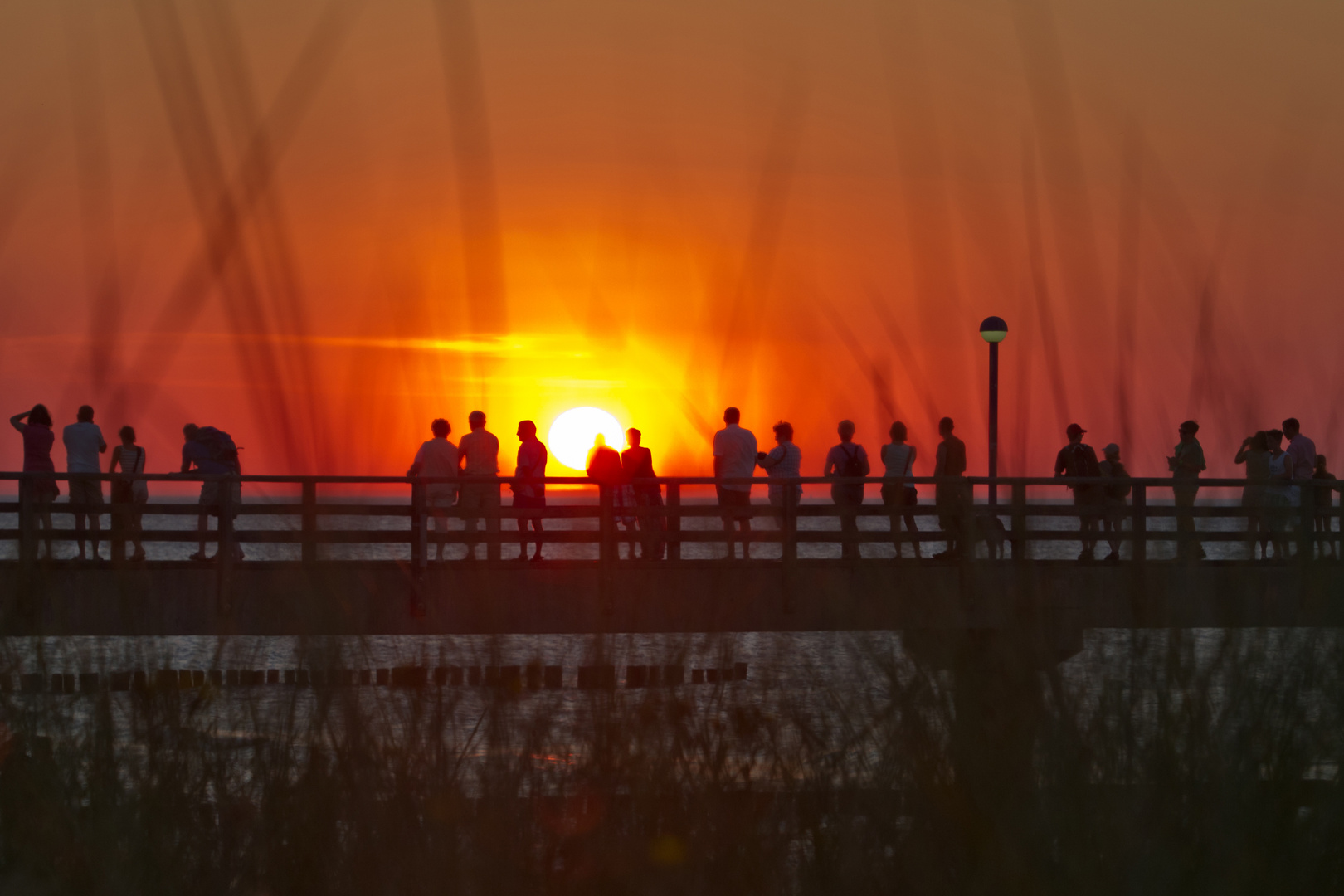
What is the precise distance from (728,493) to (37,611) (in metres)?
8.80

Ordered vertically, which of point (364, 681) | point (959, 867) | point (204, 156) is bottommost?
point (959, 867)

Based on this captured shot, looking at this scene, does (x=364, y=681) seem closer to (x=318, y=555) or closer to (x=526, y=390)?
(x=318, y=555)

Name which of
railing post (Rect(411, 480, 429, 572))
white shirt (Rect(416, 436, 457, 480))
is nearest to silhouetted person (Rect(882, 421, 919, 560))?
white shirt (Rect(416, 436, 457, 480))

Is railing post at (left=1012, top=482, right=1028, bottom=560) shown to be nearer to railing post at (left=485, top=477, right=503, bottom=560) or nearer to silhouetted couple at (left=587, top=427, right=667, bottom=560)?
railing post at (left=485, top=477, right=503, bottom=560)

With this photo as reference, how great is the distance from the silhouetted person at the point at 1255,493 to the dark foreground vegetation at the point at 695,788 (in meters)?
0.48

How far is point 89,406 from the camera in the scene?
2311 millimetres

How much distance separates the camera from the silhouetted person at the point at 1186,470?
8.70 ft

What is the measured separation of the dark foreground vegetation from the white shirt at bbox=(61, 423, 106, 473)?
7.44 meters

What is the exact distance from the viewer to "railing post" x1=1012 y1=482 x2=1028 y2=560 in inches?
86.3

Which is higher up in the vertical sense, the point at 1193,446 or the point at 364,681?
the point at 1193,446

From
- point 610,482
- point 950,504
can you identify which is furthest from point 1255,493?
point 610,482

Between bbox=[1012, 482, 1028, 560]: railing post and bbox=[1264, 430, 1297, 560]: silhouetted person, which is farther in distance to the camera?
bbox=[1264, 430, 1297, 560]: silhouetted person

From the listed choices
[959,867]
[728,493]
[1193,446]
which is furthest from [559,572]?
[959,867]

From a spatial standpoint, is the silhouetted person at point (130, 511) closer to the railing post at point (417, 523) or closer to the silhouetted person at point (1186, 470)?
the silhouetted person at point (1186, 470)
